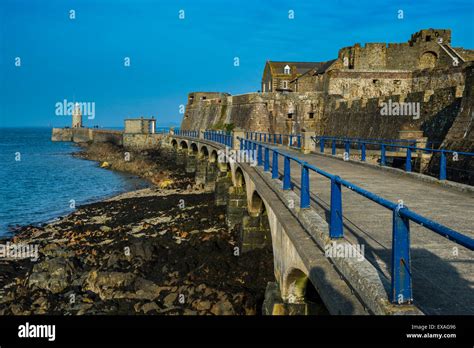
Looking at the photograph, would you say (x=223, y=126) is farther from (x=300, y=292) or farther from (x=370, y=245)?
(x=370, y=245)

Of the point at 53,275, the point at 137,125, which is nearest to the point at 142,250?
the point at 53,275

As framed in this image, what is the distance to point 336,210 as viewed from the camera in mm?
4984

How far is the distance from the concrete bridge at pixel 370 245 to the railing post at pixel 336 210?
12 millimetres

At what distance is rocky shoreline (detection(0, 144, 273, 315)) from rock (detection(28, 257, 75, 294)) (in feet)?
0.09

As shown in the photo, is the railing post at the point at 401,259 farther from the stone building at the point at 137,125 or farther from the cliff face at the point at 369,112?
the stone building at the point at 137,125

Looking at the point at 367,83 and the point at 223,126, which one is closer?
the point at 367,83

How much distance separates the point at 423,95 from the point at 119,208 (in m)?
17.8

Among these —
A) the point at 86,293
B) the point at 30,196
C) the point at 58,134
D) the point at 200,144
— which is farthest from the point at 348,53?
the point at 58,134

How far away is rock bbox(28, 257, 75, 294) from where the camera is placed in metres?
12.5

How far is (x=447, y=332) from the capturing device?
2941 millimetres

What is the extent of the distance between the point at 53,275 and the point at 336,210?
10846 mm

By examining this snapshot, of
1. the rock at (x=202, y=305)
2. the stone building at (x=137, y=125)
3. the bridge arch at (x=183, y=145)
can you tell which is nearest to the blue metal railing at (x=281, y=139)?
the bridge arch at (x=183, y=145)

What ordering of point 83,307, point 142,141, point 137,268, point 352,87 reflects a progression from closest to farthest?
point 83,307
point 137,268
point 352,87
point 142,141

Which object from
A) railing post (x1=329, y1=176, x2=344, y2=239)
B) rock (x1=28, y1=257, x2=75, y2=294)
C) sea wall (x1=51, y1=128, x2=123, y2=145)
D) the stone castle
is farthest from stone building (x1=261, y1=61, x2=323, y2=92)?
railing post (x1=329, y1=176, x2=344, y2=239)
